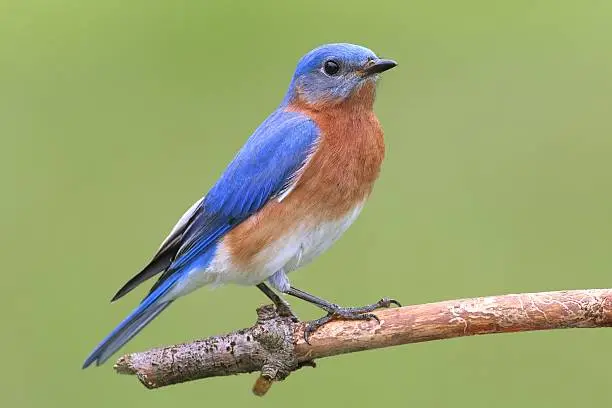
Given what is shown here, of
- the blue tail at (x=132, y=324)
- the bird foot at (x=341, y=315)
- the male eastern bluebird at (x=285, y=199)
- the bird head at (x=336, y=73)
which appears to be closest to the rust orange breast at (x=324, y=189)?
the male eastern bluebird at (x=285, y=199)

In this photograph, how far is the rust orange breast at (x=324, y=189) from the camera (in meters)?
5.11

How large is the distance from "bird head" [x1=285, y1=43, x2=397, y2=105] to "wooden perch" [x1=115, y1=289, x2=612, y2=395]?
1032mm

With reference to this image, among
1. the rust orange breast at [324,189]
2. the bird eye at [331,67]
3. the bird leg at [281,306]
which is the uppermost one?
the bird eye at [331,67]

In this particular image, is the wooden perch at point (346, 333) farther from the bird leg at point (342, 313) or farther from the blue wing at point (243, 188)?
the blue wing at point (243, 188)

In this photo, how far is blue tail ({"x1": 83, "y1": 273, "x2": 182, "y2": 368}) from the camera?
5133 mm

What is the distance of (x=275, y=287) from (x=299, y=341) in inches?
23.3

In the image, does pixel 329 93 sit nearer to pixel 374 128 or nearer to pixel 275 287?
pixel 374 128

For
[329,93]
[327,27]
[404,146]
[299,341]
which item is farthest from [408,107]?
[299,341]

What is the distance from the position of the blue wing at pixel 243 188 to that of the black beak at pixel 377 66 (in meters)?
0.31

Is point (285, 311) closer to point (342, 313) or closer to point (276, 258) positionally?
point (342, 313)

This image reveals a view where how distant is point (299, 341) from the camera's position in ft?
15.4

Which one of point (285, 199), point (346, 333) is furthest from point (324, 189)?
point (346, 333)

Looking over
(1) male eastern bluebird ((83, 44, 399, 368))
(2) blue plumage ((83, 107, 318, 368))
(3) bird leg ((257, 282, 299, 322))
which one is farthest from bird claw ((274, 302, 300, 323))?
(2) blue plumage ((83, 107, 318, 368))

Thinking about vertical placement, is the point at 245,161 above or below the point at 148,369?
above
